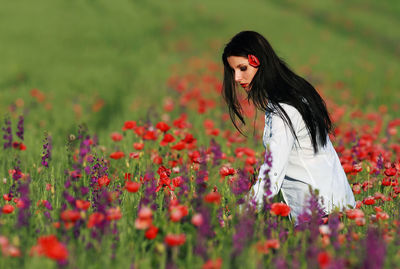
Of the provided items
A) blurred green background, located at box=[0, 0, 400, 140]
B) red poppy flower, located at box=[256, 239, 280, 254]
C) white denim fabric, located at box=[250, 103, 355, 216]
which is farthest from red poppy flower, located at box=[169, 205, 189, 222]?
blurred green background, located at box=[0, 0, 400, 140]

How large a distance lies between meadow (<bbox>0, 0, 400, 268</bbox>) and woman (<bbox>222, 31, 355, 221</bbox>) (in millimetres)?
163

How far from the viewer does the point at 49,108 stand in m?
6.66

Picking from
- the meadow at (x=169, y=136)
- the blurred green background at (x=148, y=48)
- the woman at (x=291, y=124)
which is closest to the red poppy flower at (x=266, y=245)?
the meadow at (x=169, y=136)

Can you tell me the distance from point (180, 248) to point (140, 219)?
1.03 feet

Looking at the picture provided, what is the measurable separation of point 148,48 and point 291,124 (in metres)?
11.3

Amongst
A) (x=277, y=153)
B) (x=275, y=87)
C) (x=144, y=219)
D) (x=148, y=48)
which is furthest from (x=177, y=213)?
(x=148, y=48)

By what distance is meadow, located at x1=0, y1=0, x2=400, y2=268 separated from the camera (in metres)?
1.78

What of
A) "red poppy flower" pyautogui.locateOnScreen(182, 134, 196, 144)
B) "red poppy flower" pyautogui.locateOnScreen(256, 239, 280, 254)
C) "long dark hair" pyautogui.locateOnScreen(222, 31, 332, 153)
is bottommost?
"red poppy flower" pyautogui.locateOnScreen(256, 239, 280, 254)

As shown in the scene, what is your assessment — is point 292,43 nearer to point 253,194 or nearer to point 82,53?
point 82,53

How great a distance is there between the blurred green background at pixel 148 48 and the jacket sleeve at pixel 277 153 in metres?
1.90

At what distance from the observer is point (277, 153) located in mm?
2350

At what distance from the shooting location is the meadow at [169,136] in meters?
1.78

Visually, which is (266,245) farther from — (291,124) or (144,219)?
(291,124)

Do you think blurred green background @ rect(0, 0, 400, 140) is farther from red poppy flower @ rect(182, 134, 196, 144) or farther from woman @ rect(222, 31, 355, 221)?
woman @ rect(222, 31, 355, 221)
